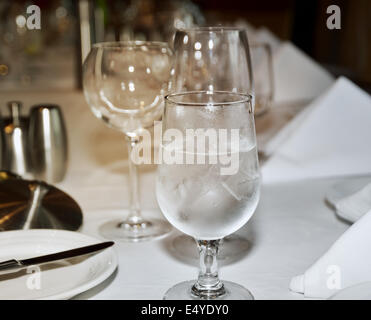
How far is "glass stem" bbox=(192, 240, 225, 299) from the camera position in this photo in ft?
1.95

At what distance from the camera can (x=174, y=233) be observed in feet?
2.62

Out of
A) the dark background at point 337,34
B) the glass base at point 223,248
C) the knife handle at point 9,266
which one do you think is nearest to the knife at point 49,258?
the knife handle at point 9,266

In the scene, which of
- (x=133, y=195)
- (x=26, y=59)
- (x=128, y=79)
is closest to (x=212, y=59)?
(x=128, y=79)

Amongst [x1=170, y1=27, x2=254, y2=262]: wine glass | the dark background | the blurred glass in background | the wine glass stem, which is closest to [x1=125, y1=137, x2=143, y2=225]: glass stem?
the wine glass stem

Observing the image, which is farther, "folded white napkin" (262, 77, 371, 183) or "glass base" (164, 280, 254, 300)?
"folded white napkin" (262, 77, 371, 183)

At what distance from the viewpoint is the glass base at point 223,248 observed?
70 cm

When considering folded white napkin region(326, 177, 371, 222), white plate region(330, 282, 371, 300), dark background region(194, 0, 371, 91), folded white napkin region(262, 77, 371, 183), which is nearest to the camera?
white plate region(330, 282, 371, 300)

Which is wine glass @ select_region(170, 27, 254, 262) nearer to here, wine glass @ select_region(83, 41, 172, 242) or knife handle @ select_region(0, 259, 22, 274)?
wine glass @ select_region(83, 41, 172, 242)

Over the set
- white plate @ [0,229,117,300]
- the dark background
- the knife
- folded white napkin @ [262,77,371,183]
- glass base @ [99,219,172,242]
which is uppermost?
the dark background

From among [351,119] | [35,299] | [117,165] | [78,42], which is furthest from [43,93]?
[35,299]

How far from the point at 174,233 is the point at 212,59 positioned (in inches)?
9.8

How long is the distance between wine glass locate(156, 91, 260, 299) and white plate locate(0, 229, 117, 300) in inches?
4.6

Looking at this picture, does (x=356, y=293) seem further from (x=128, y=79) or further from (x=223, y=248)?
(x=128, y=79)
